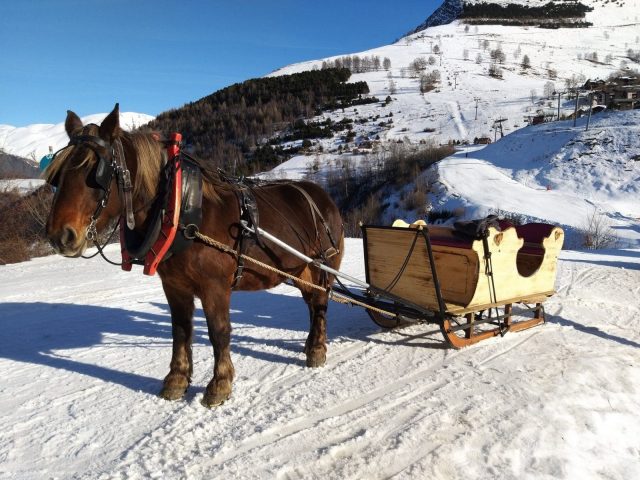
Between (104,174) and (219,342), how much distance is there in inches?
54.6

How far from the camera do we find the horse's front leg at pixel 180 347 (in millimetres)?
3482

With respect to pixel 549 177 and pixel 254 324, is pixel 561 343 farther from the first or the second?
pixel 549 177

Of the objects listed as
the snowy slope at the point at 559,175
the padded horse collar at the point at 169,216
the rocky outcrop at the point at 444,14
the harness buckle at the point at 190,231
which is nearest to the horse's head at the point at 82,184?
the padded horse collar at the point at 169,216

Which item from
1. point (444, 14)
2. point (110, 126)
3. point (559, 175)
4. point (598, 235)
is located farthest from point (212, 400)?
point (444, 14)

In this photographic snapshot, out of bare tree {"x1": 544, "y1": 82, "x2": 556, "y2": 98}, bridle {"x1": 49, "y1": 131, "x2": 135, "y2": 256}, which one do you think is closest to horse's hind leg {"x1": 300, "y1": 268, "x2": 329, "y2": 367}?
bridle {"x1": 49, "y1": 131, "x2": 135, "y2": 256}

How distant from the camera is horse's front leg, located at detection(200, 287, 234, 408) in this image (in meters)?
3.20

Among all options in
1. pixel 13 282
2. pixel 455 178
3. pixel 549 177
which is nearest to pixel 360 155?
pixel 455 178

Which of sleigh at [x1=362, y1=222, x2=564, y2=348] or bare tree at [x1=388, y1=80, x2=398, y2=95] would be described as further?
bare tree at [x1=388, y1=80, x2=398, y2=95]

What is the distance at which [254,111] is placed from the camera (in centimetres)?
6975

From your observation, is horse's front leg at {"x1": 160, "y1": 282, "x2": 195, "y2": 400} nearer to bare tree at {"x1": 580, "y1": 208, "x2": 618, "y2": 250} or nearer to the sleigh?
the sleigh

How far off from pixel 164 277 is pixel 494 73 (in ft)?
275

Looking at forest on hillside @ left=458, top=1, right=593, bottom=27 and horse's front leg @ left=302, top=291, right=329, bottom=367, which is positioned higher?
forest on hillside @ left=458, top=1, right=593, bottom=27

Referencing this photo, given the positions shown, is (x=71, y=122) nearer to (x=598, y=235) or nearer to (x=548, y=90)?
(x=598, y=235)

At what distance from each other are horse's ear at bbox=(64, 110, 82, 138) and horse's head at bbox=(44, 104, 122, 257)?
83 millimetres
